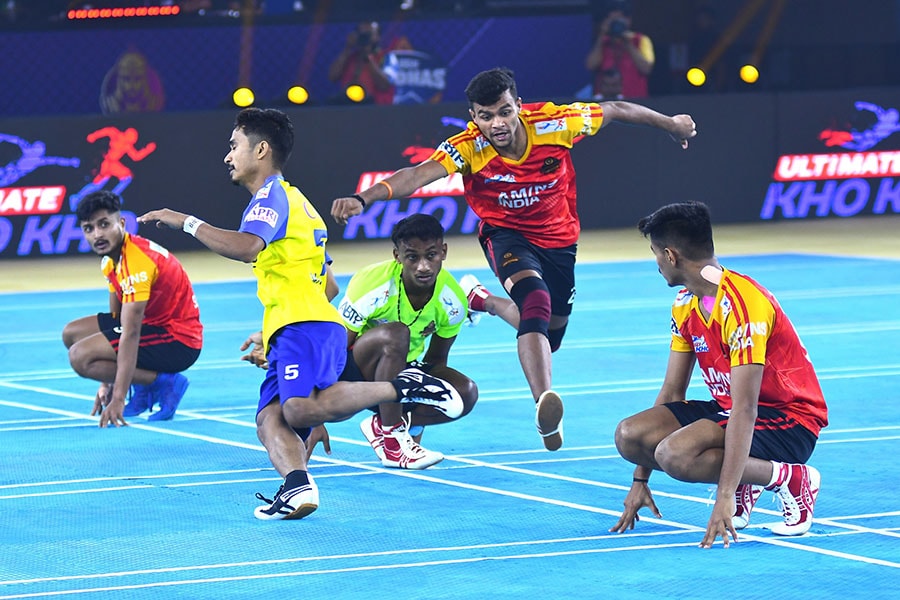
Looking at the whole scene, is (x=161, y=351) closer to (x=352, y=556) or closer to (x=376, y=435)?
(x=376, y=435)

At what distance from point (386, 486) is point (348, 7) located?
15.7 m

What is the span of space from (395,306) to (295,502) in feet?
6.01

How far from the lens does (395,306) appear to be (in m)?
8.88

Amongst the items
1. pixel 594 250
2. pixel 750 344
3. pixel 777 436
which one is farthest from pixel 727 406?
pixel 594 250

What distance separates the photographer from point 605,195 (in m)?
21.7

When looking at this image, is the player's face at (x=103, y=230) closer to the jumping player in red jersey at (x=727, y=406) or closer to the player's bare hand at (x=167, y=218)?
the player's bare hand at (x=167, y=218)

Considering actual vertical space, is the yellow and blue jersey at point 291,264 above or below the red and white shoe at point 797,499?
above

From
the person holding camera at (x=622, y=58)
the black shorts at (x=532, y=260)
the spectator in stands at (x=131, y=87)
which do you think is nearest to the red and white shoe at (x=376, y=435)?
the black shorts at (x=532, y=260)

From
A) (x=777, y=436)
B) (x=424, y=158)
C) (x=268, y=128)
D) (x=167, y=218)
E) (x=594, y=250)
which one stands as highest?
(x=424, y=158)

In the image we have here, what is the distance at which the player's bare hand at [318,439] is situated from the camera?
342 inches

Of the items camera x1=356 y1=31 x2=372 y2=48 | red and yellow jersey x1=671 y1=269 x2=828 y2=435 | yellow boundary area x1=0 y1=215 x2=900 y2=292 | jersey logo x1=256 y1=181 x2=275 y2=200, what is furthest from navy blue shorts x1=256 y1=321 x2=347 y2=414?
camera x1=356 y1=31 x2=372 y2=48

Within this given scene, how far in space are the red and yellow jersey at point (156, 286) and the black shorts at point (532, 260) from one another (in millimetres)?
2021

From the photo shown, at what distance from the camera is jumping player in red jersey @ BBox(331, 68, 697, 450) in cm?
876

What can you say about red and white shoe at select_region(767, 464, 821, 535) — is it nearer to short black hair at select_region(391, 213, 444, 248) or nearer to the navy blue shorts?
the navy blue shorts
